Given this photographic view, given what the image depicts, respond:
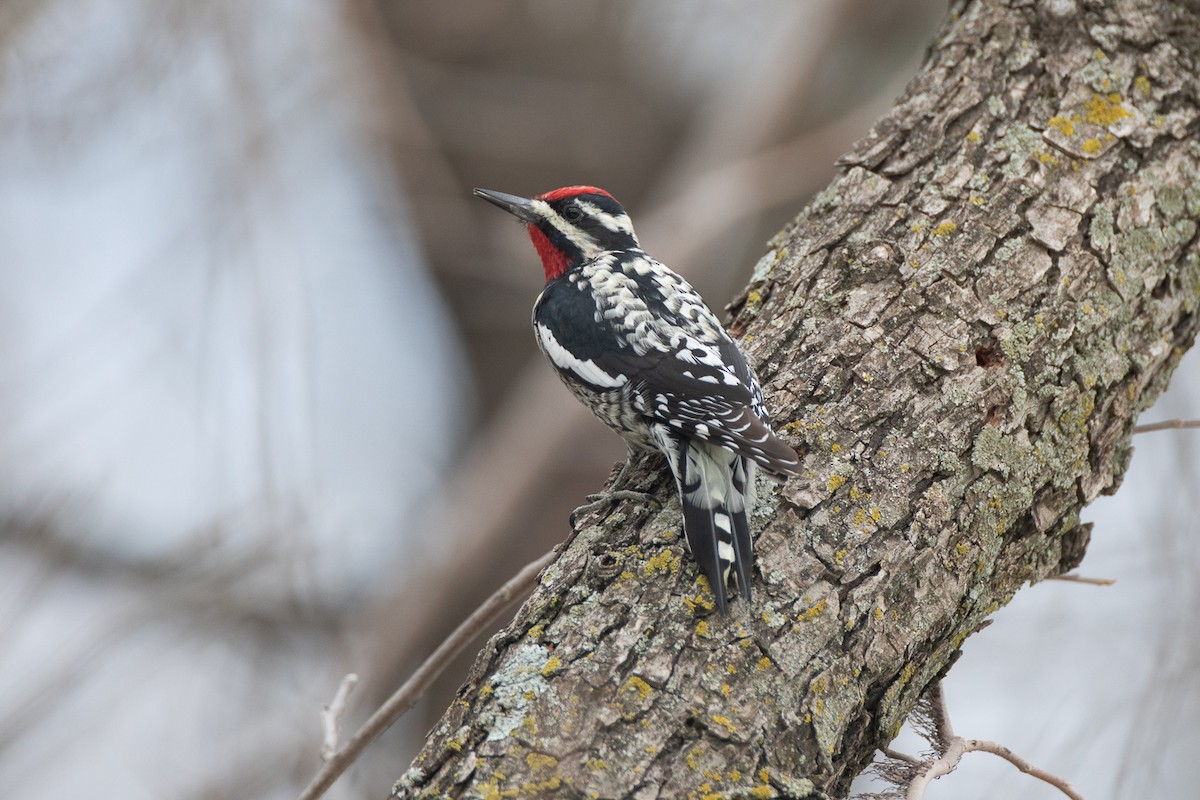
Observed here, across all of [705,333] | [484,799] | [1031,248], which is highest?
[1031,248]

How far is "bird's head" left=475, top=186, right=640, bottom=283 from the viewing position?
3607mm

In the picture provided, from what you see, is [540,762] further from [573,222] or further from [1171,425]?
[573,222]

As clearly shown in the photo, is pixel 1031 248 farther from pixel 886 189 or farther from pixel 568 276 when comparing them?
pixel 568 276

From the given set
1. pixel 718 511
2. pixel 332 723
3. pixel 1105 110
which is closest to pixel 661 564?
pixel 718 511

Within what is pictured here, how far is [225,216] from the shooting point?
165 inches

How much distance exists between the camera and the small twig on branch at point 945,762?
1.92 meters

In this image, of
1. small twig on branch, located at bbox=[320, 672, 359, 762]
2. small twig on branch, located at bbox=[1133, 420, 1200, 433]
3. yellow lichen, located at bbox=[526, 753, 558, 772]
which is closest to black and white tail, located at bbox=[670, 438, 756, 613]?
yellow lichen, located at bbox=[526, 753, 558, 772]

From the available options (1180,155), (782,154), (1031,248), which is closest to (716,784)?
(1031,248)

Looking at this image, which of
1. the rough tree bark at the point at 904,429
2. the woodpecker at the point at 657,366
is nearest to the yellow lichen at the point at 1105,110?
the rough tree bark at the point at 904,429

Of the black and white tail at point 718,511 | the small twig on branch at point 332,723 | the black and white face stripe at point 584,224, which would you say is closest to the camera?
the black and white tail at point 718,511

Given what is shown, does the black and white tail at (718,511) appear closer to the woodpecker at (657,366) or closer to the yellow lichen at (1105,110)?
the woodpecker at (657,366)

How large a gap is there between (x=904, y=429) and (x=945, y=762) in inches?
28.3

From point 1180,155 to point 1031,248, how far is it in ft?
1.90

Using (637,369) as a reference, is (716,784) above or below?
below
